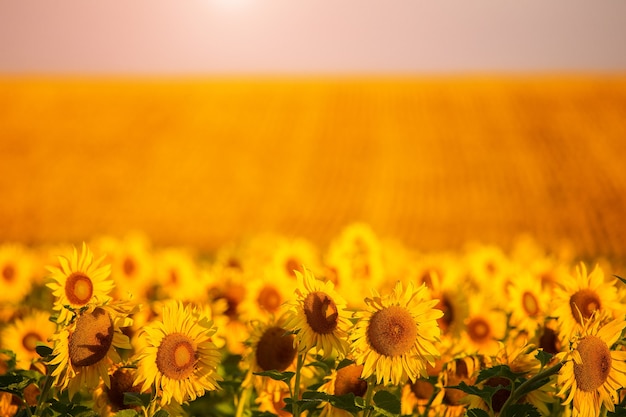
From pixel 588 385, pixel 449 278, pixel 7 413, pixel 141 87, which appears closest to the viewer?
pixel 588 385

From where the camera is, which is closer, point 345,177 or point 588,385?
point 588,385

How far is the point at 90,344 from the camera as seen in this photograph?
256cm

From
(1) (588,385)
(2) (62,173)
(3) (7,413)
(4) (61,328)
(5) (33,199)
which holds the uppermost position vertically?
(2) (62,173)

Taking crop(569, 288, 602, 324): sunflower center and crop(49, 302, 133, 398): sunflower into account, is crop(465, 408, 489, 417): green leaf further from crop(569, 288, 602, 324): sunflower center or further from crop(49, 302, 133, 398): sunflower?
crop(49, 302, 133, 398): sunflower

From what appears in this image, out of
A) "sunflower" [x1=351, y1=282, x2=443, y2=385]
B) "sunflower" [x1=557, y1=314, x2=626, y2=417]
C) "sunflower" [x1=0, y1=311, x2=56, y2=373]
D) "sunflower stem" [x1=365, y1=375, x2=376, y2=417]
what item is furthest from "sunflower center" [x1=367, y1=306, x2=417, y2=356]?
"sunflower" [x1=0, y1=311, x2=56, y2=373]

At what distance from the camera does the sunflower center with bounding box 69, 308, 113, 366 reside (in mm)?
2562

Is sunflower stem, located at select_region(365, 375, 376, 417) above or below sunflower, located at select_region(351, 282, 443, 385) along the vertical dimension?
below

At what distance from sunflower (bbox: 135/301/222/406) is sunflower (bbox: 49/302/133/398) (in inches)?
3.8

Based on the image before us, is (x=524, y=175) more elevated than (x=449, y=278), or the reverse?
(x=524, y=175)

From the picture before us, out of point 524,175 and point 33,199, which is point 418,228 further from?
point 33,199

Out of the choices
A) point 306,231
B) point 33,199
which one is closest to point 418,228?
point 306,231

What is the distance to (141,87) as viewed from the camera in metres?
40.8

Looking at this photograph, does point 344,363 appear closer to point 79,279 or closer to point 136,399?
point 136,399

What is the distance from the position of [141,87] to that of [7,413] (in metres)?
39.1
